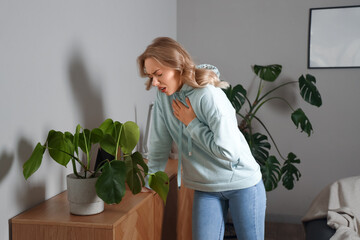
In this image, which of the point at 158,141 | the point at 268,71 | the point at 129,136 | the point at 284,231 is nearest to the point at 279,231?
the point at 284,231

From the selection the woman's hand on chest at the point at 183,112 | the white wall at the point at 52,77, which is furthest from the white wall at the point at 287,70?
the woman's hand on chest at the point at 183,112

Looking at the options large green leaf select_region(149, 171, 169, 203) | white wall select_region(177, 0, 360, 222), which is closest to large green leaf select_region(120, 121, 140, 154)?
large green leaf select_region(149, 171, 169, 203)

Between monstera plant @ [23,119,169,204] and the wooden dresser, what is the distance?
12 centimetres

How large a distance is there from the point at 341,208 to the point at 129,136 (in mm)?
1415

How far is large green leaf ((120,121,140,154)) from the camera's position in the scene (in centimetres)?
158

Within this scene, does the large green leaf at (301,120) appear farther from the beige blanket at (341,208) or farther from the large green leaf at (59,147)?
the large green leaf at (59,147)

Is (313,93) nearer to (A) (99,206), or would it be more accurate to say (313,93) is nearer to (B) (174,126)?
(B) (174,126)

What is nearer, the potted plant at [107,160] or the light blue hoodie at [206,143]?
the potted plant at [107,160]

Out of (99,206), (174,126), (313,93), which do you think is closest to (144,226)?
(99,206)

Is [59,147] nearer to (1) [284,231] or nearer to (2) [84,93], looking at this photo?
(2) [84,93]

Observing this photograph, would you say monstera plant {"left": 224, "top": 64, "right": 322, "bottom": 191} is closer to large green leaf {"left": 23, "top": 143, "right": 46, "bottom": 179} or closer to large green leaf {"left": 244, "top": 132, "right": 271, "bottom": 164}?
large green leaf {"left": 244, "top": 132, "right": 271, "bottom": 164}

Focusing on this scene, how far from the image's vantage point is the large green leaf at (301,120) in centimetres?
323

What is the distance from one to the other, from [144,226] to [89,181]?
1.44ft

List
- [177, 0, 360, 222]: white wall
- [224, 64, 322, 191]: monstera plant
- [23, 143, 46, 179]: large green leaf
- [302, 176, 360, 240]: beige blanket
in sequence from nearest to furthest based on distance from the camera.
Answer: [23, 143, 46, 179]: large green leaf → [302, 176, 360, 240]: beige blanket → [224, 64, 322, 191]: monstera plant → [177, 0, 360, 222]: white wall
